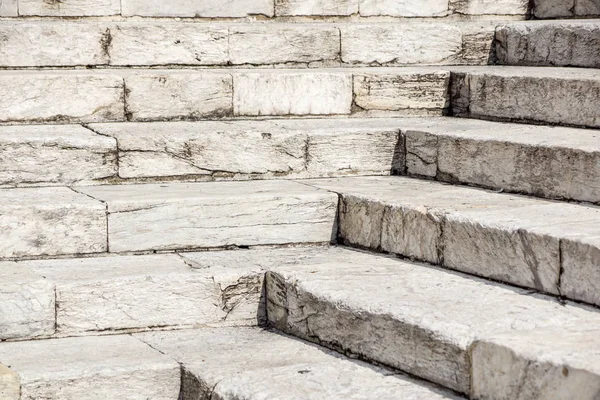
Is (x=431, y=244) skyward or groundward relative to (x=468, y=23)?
groundward

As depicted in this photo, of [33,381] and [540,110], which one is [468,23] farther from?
[33,381]

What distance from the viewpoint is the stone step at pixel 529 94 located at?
5.12m

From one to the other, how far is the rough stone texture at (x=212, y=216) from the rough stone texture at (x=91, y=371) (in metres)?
0.75

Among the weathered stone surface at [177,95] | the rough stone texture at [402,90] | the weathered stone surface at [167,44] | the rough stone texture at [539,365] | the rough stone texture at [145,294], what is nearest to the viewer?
the rough stone texture at [539,365]

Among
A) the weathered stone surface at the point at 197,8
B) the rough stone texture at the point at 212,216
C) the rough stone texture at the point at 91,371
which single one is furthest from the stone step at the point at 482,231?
the weathered stone surface at the point at 197,8

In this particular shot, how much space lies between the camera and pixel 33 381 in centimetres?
353

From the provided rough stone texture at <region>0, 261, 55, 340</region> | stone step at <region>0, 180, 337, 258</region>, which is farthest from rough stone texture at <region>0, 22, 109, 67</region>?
rough stone texture at <region>0, 261, 55, 340</region>

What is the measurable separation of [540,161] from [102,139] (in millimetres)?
2142

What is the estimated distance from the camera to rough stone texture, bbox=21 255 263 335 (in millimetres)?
4023

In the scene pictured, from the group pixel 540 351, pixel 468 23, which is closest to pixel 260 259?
pixel 540 351

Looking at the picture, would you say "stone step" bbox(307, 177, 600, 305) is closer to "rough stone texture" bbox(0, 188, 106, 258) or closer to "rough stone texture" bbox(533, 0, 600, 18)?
"rough stone texture" bbox(0, 188, 106, 258)

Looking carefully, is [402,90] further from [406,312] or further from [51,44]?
[406,312]

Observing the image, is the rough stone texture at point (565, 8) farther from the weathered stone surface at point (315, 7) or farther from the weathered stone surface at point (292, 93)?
the weathered stone surface at point (292, 93)

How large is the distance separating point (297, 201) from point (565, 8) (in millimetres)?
3141
